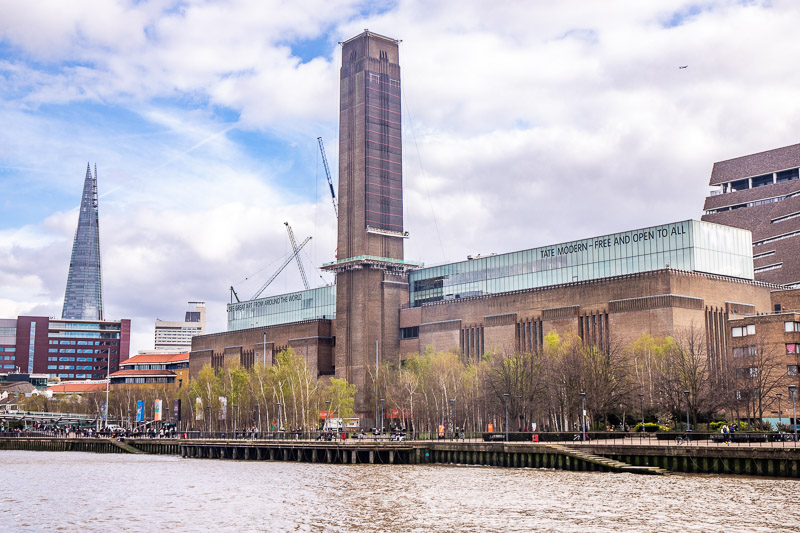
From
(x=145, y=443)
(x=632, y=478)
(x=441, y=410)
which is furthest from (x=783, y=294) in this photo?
(x=145, y=443)

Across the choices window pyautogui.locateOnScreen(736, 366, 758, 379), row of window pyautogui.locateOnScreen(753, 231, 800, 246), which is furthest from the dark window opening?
window pyautogui.locateOnScreen(736, 366, 758, 379)

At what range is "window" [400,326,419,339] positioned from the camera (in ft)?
572

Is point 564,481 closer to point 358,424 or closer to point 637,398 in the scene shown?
point 637,398

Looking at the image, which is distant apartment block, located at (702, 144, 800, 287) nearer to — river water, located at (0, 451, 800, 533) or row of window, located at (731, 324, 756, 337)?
row of window, located at (731, 324, 756, 337)

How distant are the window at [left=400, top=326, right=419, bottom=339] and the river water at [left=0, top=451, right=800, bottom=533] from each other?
85539 millimetres

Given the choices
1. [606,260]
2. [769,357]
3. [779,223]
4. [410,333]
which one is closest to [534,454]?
[769,357]

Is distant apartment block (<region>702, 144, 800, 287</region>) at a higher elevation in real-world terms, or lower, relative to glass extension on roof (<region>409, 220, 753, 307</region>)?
higher

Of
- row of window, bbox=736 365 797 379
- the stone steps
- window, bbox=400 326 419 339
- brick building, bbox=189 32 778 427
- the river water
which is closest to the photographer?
the river water

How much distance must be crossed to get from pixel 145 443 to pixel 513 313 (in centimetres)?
6099

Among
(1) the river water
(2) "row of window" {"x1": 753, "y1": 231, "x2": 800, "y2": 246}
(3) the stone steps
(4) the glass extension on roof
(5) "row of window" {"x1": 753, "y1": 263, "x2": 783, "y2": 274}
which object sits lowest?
(1) the river water

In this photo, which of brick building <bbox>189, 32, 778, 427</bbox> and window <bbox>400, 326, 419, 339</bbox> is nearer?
brick building <bbox>189, 32, 778, 427</bbox>

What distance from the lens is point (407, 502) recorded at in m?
61.1

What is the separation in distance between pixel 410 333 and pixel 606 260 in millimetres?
42139

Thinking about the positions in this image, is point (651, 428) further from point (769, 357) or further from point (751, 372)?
point (769, 357)
